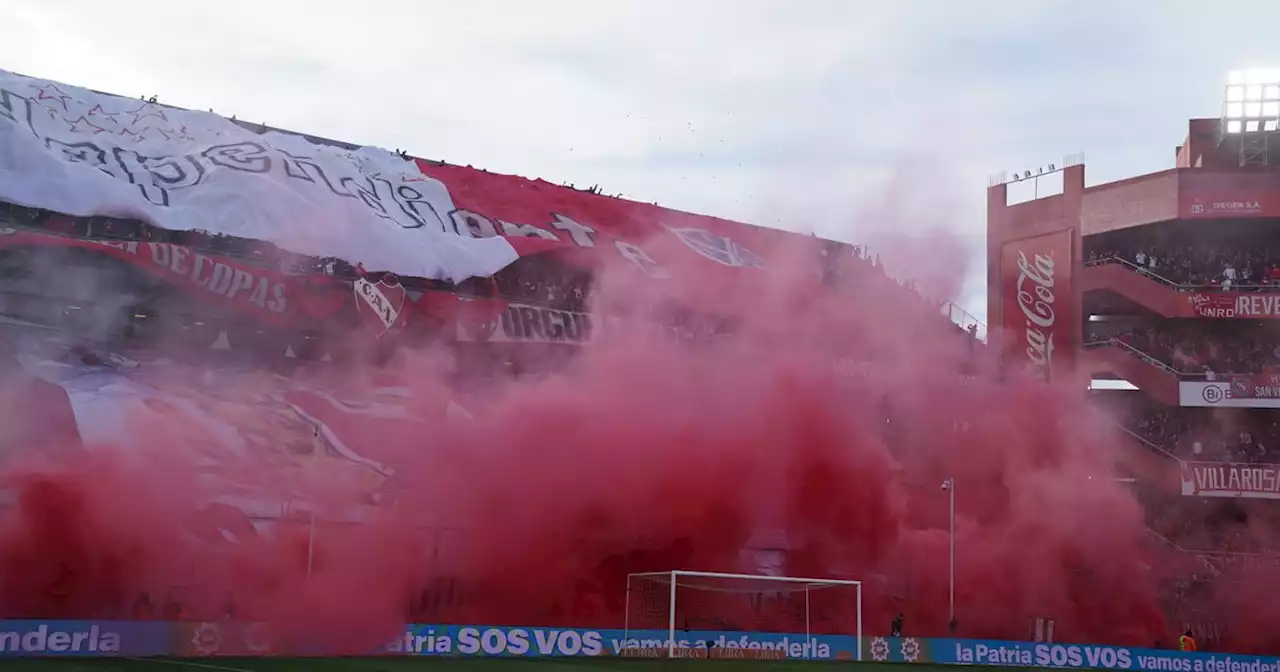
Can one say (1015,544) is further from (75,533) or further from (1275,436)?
(75,533)

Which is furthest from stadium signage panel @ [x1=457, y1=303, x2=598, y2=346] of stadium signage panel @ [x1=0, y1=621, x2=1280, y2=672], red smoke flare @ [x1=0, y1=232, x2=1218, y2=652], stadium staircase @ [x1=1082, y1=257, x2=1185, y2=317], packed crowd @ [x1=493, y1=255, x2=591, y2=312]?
stadium staircase @ [x1=1082, y1=257, x2=1185, y2=317]

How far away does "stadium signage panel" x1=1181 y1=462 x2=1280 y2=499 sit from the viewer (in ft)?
145

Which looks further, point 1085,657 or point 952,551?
point 952,551

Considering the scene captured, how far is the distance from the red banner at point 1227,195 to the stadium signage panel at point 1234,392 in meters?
5.67

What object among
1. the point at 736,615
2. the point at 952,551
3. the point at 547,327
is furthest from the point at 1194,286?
the point at 547,327

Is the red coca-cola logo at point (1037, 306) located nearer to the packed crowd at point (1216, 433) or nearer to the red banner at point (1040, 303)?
the red banner at point (1040, 303)

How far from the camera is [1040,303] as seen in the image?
50406 millimetres

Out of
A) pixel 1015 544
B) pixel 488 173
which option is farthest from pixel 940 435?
pixel 488 173

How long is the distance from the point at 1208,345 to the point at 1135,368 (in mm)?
2941

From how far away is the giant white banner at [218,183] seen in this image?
117 feet

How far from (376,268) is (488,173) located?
859 cm

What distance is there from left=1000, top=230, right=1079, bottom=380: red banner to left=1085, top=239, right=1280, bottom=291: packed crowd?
55.1 inches

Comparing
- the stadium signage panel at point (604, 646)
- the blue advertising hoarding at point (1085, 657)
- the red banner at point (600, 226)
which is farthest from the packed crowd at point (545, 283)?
the blue advertising hoarding at point (1085, 657)

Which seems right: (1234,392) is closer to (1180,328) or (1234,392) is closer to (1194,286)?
(1180,328)
